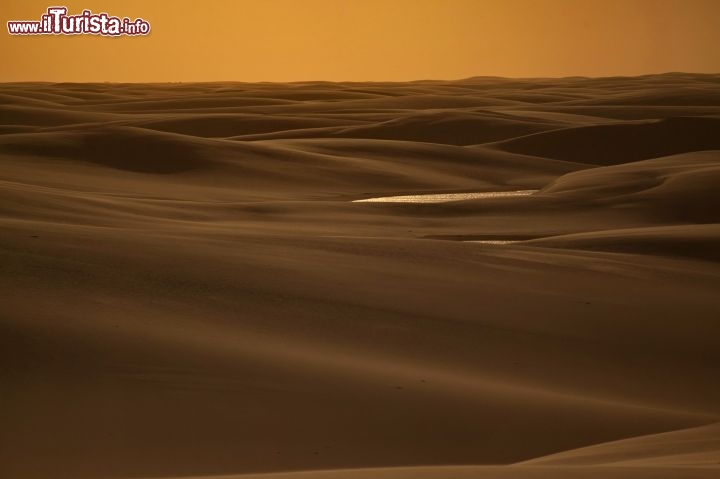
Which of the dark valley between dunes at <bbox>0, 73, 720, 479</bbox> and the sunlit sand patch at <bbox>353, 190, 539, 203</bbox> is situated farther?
the sunlit sand patch at <bbox>353, 190, 539, 203</bbox>

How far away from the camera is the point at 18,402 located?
1.39 meters

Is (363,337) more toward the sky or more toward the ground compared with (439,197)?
more toward the ground

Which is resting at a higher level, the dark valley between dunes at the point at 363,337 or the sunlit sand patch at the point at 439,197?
the sunlit sand patch at the point at 439,197

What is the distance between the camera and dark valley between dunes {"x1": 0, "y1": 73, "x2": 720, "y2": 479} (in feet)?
4.35

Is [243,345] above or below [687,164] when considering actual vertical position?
below

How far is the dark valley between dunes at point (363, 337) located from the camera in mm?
1325

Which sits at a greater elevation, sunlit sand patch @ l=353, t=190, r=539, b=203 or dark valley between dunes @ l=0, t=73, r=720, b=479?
sunlit sand patch @ l=353, t=190, r=539, b=203

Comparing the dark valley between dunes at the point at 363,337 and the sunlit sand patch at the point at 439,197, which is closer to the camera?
the dark valley between dunes at the point at 363,337

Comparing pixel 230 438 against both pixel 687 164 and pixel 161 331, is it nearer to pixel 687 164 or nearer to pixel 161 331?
pixel 161 331

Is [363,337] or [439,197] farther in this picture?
[439,197]

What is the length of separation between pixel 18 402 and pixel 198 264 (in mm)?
780

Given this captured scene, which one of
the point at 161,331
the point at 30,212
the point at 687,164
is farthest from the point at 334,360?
the point at 687,164

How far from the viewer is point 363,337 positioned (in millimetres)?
1828

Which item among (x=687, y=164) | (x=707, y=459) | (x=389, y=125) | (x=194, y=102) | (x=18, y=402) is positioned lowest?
(x=707, y=459)
